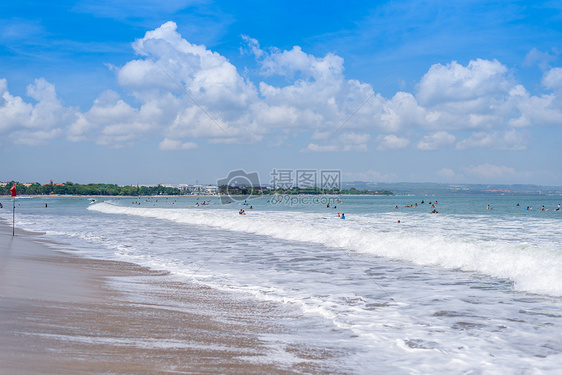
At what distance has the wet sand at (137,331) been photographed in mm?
5012

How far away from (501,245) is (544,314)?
27.3 ft

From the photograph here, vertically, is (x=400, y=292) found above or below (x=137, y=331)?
below

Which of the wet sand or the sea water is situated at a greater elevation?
the wet sand

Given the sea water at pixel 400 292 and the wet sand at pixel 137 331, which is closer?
the wet sand at pixel 137 331

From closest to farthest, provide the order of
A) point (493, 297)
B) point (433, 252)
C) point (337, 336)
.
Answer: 1. point (337, 336)
2. point (493, 297)
3. point (433, 252)

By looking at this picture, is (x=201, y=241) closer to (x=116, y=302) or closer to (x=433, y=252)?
(x=433, y=252)

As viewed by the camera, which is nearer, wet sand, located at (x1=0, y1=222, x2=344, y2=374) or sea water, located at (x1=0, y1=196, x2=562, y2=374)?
wet sand, located at (x1=0, y1=222, x2=344, y2=374)

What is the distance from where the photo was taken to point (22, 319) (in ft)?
20.9

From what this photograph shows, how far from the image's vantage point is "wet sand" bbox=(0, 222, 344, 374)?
5.01 m

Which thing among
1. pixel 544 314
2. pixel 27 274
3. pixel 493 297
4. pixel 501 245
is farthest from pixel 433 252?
pixel 27 274

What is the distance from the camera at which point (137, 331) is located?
636cm

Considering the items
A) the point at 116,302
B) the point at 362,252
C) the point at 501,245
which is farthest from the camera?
the point at 362,252

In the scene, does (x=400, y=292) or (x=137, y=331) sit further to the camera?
(x=400, y=292)

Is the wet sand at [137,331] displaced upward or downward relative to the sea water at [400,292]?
upward
